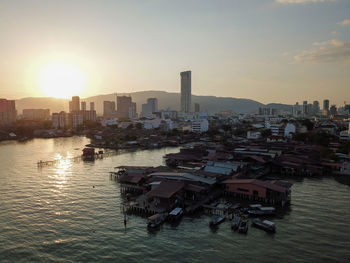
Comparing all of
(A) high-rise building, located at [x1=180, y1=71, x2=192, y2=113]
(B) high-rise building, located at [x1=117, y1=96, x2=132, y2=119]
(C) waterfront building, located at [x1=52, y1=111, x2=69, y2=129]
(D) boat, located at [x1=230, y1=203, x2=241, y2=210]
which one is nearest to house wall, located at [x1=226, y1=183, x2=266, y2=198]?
(D) boat, located at [x1=230, y1=203, x2=241, y2=210]

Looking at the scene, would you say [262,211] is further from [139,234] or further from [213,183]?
[139,234]

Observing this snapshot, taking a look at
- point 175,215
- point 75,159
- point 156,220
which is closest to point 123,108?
point 75,159

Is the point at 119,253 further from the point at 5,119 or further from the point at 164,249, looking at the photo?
the point at 5,119

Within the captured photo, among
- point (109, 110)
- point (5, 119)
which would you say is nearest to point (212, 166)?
point (5, 119)

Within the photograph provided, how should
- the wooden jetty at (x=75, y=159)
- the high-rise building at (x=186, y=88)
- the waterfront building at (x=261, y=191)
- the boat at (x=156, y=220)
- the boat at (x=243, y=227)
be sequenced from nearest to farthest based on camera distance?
the boat at (x=243, y=227) → the boat at (x=156, y=220) → the waterfront building at (x=261, y=191) → the wooden jetty at (x=75, y=159) → the high-rise building at (x=186, y=88)

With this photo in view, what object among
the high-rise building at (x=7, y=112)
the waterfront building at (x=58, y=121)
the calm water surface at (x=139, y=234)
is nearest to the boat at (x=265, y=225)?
the calm water surface at (x=139, y=234)

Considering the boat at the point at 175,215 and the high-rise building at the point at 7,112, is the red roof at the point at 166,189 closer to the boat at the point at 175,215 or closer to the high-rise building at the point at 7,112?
the boat at the point at 175,215

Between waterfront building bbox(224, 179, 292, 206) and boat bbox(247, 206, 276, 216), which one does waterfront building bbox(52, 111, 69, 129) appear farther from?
boat bbox(247, 206, 276, 216)

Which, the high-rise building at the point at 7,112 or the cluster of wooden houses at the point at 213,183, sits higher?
the high-rise building at the point at 7,112
